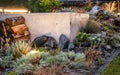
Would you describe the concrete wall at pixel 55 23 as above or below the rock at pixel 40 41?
above

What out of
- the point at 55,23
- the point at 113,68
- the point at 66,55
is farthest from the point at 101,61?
the point at 55,23

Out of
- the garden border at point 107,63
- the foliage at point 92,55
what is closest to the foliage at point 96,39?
the garden border at point 107,63

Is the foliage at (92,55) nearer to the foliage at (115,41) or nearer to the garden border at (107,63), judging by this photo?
the garden border at (107,63)

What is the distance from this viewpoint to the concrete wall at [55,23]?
1237cm

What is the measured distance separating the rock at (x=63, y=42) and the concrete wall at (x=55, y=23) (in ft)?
0.74

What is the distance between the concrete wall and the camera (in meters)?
12.4

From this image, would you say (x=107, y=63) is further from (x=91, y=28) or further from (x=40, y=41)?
(x=91, y=28)

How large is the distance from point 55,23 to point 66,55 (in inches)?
125

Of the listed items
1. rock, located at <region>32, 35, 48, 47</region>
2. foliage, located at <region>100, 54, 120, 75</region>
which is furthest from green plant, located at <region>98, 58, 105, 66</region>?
rock, located at <region>32, 35, 48, 47</region>

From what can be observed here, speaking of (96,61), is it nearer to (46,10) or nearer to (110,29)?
(110,29)

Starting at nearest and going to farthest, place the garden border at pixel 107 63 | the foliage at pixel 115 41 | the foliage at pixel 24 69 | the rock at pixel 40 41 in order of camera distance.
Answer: the foliage at pixel 24 69, the garden border at pixel 107 63, the foliage at pixel 115 41, the rock at pixel 40 41

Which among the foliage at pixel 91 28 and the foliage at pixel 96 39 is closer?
the foliage at pixel 96 39

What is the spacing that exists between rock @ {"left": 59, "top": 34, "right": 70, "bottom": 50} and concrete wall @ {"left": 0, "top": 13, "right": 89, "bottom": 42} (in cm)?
23

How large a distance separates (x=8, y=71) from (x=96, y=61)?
8.43ft
